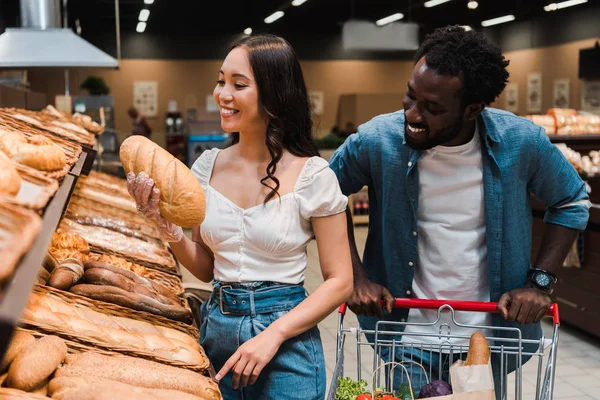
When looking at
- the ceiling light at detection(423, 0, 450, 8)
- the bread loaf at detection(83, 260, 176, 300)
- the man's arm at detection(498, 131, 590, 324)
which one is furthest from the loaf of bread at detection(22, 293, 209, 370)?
the ceiling light at detection(423, 0, 450, 8)

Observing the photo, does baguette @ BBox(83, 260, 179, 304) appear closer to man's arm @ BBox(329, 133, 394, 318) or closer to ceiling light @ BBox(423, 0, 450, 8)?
man's arm @ BBox(329, 133, 394, 318)

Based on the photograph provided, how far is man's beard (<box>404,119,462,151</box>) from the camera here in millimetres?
2070

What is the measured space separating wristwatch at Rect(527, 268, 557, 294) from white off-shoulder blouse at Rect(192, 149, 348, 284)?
2.24 feet

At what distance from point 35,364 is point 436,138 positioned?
121cm

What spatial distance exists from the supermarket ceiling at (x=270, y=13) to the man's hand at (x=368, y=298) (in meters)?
15.3

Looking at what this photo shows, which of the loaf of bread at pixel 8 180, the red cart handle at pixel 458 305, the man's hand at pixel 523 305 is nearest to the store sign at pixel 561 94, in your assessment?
the man's hand at pixel 523 305

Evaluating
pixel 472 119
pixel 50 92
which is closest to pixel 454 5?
pixel 50 92

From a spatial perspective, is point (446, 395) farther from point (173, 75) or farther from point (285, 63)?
point (173, 75)

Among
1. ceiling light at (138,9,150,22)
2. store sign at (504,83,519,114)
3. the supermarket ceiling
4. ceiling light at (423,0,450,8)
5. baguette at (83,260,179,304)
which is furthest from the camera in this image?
store sign at (504,83,519,114)

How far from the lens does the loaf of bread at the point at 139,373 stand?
161cm

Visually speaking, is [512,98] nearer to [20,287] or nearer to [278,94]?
[278,94]

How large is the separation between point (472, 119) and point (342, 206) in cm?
51

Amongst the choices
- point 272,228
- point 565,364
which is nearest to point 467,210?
point 272,228

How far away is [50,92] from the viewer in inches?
706
